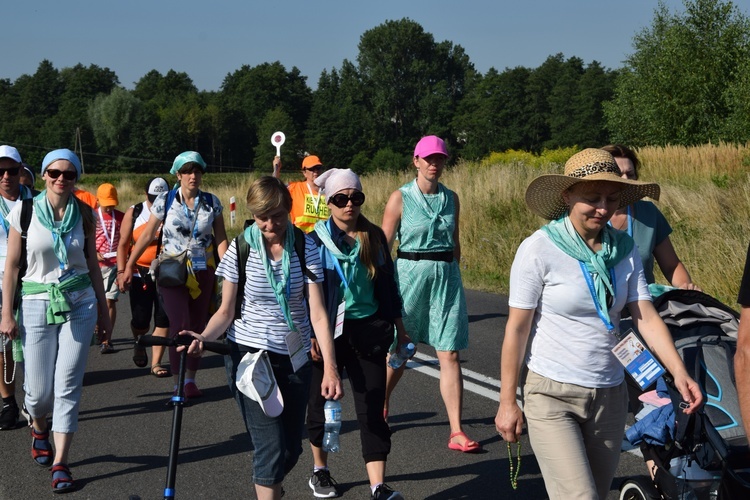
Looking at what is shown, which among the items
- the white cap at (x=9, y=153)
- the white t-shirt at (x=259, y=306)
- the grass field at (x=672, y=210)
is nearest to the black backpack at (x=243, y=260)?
the white t-shirt at (x=259, y=306)

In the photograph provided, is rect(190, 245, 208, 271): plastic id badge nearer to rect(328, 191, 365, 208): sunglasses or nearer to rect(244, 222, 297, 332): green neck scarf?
rect(328, 191, 365, 208): sunglasses

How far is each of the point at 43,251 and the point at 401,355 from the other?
2.33 meters

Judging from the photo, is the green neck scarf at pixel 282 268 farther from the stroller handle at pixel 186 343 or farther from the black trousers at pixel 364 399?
the black trousers at pixel 364 399

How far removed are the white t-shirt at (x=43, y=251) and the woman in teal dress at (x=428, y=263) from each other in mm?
2058

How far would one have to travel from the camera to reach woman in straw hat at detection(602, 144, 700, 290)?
553cm

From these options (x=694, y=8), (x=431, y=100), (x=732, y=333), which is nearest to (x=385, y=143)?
(x=431, y=100)

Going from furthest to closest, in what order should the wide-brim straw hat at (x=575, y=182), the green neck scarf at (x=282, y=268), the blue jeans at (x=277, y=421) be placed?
the green neck scarf at (x=282, y=268) → the blue jeans at (x=277, y=421) → the wide-brim straw hat at (x=575, y=182)

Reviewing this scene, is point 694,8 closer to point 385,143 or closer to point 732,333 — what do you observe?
point 732,333

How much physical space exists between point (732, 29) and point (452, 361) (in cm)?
4002

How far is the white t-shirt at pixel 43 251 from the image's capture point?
5.79 m

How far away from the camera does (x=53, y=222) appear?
582cm

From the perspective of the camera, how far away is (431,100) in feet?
340

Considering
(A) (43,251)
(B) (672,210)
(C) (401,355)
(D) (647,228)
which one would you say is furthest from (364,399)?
(B) (672,210)

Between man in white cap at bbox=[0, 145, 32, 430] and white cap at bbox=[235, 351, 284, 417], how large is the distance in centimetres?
294
